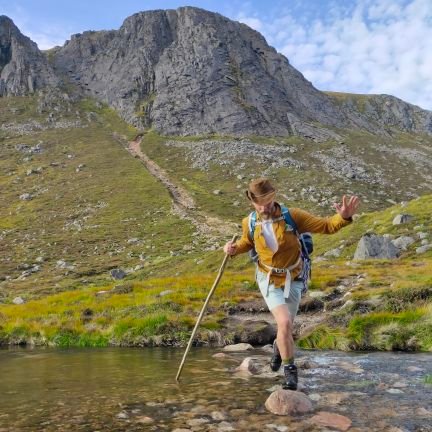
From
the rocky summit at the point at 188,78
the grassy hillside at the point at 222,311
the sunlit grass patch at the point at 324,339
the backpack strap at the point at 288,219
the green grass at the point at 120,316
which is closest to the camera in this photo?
the backpack strap at the point at 288,219

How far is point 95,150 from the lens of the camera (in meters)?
93.0

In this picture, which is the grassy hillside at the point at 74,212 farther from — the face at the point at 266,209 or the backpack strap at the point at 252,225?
the face at the point at 266,209

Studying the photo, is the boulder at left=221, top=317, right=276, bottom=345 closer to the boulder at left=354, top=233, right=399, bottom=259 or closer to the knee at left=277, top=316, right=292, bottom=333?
the knee at left=277, top=316, right=292, bottom=333

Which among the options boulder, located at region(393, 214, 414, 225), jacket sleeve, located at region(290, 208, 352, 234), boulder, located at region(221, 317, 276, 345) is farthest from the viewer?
boulder, located at region(393, 214, 414, 225)

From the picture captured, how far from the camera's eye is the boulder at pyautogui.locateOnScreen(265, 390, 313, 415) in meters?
6.36

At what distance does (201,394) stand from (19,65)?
470ft

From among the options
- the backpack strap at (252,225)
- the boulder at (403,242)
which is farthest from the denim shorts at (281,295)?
the boulder at (403,242)

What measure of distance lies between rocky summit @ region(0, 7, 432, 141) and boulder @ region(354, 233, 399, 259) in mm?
85171

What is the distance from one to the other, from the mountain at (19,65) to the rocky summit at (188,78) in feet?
0.91

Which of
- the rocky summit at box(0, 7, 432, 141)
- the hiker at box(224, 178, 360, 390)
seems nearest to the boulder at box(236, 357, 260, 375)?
the hiker at box(224, 178, 360, 390)

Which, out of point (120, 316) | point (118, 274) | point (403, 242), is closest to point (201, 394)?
point (120, 316)

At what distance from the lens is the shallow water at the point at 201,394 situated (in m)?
6.06

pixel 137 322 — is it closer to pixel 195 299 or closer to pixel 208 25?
pixel 195 299

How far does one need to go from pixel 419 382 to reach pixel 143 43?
5815 inches
